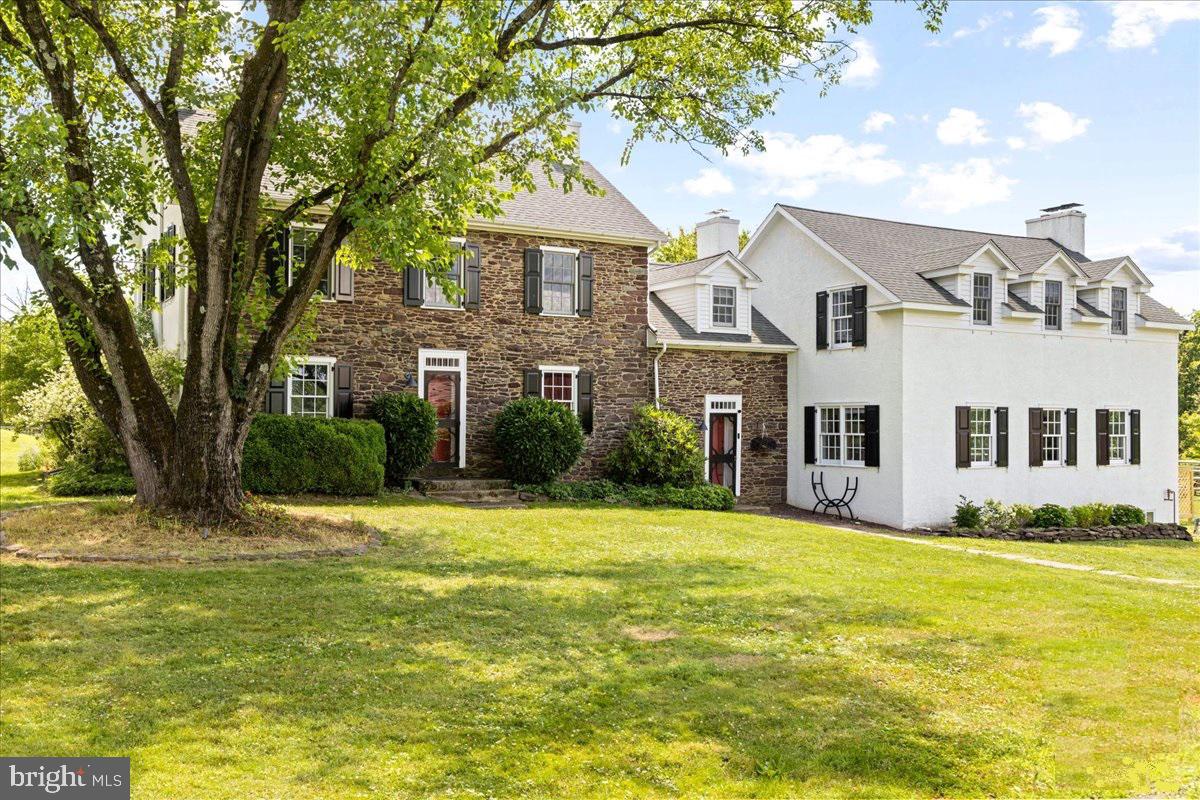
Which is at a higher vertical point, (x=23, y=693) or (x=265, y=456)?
(x=265, y=456)

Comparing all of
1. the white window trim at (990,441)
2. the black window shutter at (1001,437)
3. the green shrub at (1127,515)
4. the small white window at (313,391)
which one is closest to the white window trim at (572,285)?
the small white window at (313,391)

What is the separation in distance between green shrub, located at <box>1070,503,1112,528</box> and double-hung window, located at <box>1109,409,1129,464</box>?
201cm

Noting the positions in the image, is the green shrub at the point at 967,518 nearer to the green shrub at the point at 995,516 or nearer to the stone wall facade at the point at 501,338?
the green shrub at the point at 995,516

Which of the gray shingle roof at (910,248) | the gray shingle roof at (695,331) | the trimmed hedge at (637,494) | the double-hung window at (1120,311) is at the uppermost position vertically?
the gray shingle roof at (910,248)

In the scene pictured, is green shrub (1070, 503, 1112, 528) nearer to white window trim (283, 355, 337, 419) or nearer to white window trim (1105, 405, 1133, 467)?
white window trim (1105, 405, 1133, 467)

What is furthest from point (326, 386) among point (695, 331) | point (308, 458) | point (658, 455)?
point (695, 331)

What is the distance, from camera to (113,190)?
11.5m

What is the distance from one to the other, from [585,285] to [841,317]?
5853 millimetres

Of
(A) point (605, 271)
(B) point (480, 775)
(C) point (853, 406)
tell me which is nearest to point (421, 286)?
(A) point (605, 271)

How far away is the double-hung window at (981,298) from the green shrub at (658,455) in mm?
6895

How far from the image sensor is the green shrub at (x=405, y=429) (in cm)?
1789

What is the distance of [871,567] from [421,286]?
10337mm

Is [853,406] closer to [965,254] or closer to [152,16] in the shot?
[965,254]

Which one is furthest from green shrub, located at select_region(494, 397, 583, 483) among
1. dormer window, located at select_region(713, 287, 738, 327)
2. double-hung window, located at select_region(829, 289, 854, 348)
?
double-hung window, located at select_region(829, 289, 854, 348)
